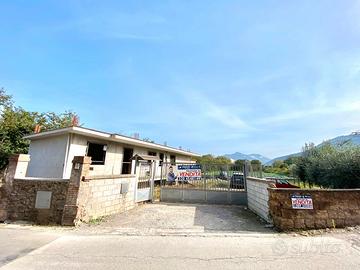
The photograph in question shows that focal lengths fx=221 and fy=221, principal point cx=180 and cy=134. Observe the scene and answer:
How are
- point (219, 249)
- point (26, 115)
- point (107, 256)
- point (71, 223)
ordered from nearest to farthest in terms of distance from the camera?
point (107, 256), point (219, 249), point (71, 223), point (26, 115)

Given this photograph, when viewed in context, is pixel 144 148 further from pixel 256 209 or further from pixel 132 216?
pixel 256 209

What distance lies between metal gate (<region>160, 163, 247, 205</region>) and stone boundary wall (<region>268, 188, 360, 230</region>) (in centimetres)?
415

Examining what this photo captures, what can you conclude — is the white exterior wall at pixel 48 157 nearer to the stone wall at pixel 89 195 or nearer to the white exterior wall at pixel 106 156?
the white exterior wall at pixel 106 156

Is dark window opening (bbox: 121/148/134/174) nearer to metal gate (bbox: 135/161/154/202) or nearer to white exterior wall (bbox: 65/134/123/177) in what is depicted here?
white exterior wall (bbox: 65/134/123/177)

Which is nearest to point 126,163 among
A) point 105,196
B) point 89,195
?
point 105,196

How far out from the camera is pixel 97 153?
12344mm

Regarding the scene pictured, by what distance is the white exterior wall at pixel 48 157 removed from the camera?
1078 centimetres

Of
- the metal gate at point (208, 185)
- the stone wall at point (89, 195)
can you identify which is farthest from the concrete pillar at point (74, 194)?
the metal gate at point (208, 185)

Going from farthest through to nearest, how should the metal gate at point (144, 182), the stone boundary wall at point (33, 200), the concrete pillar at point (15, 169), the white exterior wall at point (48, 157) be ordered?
the white exterior wall at point (48, 157)
the metal gate at point (144, 182)
the concrete pillar at point (15, 169)
the stone boundary wall at point (33, 200)

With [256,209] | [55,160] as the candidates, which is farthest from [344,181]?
[55,160]

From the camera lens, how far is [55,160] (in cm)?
1098

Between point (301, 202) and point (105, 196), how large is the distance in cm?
652

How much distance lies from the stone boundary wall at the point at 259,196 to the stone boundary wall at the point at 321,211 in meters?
0.83

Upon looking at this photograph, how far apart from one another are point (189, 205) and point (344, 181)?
28.3 ft
